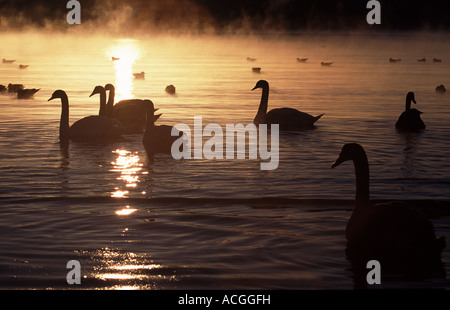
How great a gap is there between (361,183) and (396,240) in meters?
1.23

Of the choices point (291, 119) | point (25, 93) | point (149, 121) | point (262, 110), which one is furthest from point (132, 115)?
point (25, 93)

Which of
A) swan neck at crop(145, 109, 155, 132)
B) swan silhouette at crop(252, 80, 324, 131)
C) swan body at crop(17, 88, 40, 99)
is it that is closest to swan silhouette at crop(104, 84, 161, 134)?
swan neck at crop(145, 109, 155, 132)

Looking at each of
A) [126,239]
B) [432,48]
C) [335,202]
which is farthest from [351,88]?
[432,48]

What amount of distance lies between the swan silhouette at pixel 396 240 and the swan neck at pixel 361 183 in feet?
1.07

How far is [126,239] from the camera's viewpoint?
10758 millimetres

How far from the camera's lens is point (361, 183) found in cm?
1068

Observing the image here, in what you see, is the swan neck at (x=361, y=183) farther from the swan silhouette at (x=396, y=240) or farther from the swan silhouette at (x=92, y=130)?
the swan silhouette at (x=92, y=130)

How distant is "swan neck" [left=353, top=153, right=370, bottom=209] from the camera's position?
1059 centimetres

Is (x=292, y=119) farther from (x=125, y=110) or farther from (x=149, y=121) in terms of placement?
(x=125, y=110)

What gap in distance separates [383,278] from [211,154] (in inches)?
369

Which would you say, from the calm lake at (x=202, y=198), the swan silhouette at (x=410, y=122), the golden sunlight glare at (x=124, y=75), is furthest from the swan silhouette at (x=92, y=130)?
the golden sunlight glare at (x=124, y=75)

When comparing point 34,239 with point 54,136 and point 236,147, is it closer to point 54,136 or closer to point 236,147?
point 236,147

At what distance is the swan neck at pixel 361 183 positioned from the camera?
10.6 m

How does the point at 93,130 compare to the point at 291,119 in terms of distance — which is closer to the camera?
the point at 93,130
